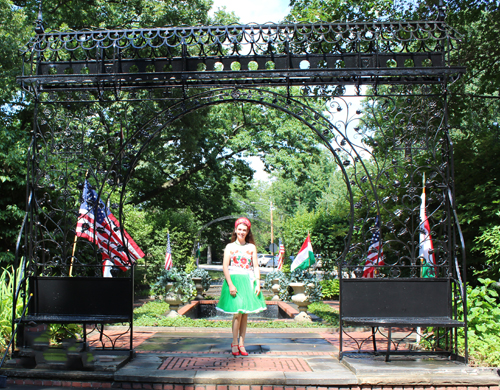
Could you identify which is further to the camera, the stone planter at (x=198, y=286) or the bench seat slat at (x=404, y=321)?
the stone planter at (x=198, y=286)

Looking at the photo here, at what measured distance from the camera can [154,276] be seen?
71.2ft

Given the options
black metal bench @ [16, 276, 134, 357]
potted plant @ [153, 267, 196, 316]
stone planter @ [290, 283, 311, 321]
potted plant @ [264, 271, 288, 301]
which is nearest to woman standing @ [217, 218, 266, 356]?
black metal bench @ [16, 276, 134, 357]

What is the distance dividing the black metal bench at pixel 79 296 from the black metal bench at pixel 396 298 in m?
2.86

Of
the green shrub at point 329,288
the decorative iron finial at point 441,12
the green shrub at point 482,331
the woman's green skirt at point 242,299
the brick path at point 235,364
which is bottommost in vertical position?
the green shrub at point 329,288

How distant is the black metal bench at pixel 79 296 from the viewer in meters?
6.01

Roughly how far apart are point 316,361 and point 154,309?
733 cm

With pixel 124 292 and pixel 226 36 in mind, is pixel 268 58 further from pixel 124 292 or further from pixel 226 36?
pixel 124 292

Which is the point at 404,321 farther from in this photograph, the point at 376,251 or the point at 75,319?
the point at 75,319

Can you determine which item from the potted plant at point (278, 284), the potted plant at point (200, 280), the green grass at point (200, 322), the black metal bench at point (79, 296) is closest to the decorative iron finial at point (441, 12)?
the black metal bench at point (79, 296)

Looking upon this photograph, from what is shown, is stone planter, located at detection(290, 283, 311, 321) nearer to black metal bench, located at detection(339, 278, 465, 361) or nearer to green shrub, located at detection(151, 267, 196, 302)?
green shrub, located at detection(151, 267, 196, 302)

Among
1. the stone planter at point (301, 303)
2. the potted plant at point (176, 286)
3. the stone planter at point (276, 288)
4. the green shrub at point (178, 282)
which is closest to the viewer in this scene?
the stone planter at point (301, 303)

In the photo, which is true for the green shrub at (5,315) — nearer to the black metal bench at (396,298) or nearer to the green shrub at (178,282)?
the black metal bench at (396,298)

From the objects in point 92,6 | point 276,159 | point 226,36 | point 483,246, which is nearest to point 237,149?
point 276,159

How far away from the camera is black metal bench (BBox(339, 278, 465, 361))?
5883mm
